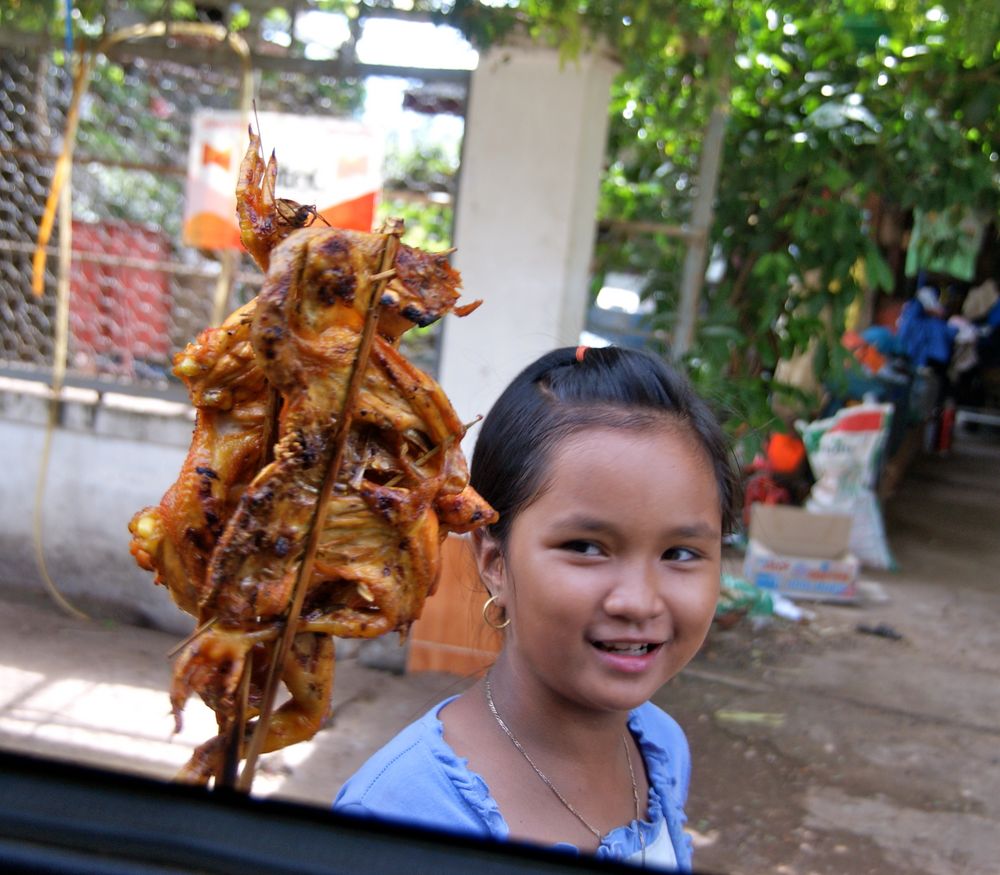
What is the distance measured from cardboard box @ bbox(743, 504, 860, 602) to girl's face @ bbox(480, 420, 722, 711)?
4764 millimetres

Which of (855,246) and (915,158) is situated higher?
(915,158)

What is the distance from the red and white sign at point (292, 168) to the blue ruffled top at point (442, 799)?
3.02 meters

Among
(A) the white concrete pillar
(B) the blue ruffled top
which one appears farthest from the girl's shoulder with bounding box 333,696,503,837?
(A) the white concrete pillar

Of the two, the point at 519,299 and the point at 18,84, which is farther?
the point at 18,84

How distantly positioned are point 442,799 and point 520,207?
3.24 m

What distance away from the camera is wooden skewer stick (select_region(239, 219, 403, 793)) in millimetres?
815

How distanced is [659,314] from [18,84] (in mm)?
3080

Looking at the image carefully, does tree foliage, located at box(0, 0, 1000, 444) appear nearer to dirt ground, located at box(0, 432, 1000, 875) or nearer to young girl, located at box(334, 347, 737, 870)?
dirt ground, located at box(0, 432, 1000, 875)

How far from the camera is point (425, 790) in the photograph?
1247mm

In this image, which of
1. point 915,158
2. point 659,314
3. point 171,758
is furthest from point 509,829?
point 915,158

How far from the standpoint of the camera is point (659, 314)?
4.75 metres

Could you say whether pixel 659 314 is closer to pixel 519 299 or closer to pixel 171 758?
pixel 519 299

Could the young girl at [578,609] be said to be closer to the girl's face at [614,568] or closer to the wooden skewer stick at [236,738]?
the girl's face at [614,568]

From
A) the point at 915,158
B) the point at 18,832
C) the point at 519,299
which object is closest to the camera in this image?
the point at 18,832
